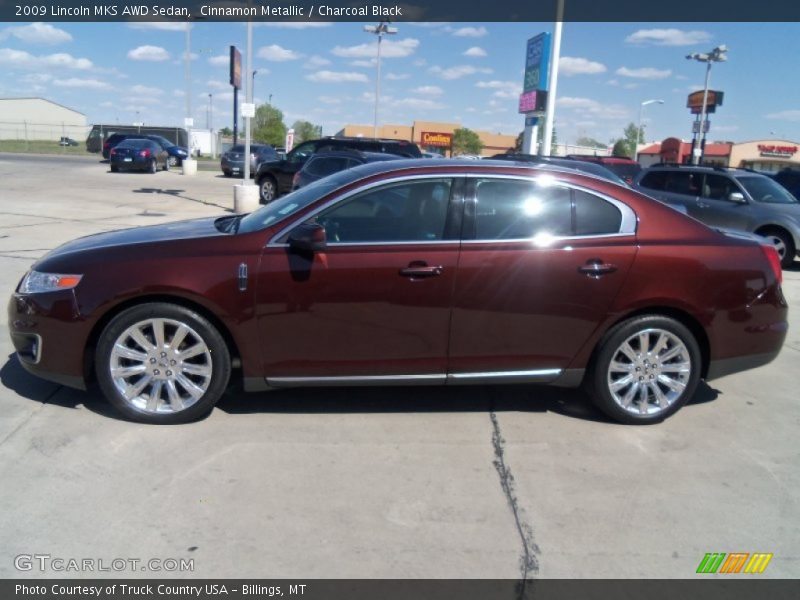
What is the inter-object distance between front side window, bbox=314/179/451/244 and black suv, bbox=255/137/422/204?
1336cm

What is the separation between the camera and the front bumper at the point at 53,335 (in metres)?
4.16

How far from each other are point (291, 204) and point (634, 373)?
8.45 feet

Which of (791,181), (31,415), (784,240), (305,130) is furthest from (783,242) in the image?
(305,130)

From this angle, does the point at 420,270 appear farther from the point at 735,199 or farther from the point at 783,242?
the point at 783,242

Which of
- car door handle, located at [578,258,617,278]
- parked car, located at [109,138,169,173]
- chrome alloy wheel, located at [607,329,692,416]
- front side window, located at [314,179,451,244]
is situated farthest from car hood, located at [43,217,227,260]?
parked car, located at [109,138,169,173]

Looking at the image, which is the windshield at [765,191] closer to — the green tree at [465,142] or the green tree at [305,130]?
the green tree at [465,142]

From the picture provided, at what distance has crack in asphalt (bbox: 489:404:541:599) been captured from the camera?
298 centimetres

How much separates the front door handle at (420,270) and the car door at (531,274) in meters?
0.14

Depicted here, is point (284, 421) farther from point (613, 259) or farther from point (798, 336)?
point (798, 336)

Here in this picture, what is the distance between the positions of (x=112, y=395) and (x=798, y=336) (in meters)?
6.67

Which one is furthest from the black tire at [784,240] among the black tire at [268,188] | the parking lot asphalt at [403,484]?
the black tire at [268,188]

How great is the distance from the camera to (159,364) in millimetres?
4223

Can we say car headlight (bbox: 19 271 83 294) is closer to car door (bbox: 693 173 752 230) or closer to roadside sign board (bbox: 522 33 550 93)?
car door (bbox: 693 173 752 230)

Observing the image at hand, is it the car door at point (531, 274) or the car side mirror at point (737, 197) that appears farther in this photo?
the car side mirror at point (737, 197)
